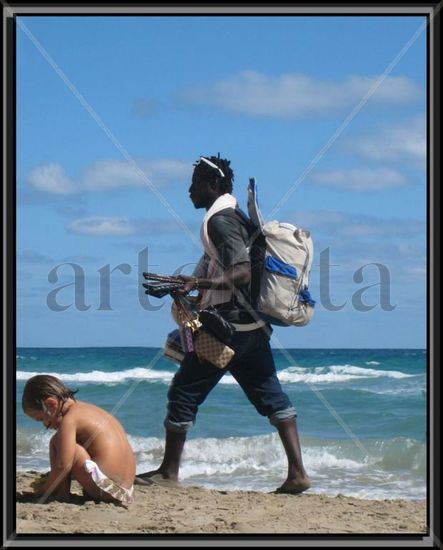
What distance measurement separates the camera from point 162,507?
6098mm

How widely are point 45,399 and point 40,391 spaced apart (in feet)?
0.18

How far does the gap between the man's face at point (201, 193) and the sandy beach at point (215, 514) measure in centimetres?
188

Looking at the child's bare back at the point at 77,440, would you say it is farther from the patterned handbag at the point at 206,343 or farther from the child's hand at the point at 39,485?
the patterned handbag at the point at 206,343

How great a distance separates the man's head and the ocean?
7.63 feet

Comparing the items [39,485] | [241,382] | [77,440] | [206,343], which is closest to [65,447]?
[77,440]

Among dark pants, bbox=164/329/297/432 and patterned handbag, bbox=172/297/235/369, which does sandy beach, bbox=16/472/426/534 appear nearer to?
dark pants, bbox=164/329/297/432

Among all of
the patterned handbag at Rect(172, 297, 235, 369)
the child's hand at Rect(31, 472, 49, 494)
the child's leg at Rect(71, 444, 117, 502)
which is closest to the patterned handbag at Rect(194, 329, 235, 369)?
the patterned handbag at Rect(172, 297, 235, 369)

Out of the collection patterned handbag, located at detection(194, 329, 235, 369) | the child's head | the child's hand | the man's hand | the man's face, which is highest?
the man's face

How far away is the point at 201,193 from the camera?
257 inches

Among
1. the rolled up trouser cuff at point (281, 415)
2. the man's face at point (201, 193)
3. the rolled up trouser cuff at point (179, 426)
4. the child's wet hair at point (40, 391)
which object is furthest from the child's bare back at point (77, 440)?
the man's face at point (201, 193)

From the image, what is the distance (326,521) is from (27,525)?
1.75 meters

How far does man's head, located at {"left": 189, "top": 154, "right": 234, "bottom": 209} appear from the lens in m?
6.53

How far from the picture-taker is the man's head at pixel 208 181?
6.53 m
